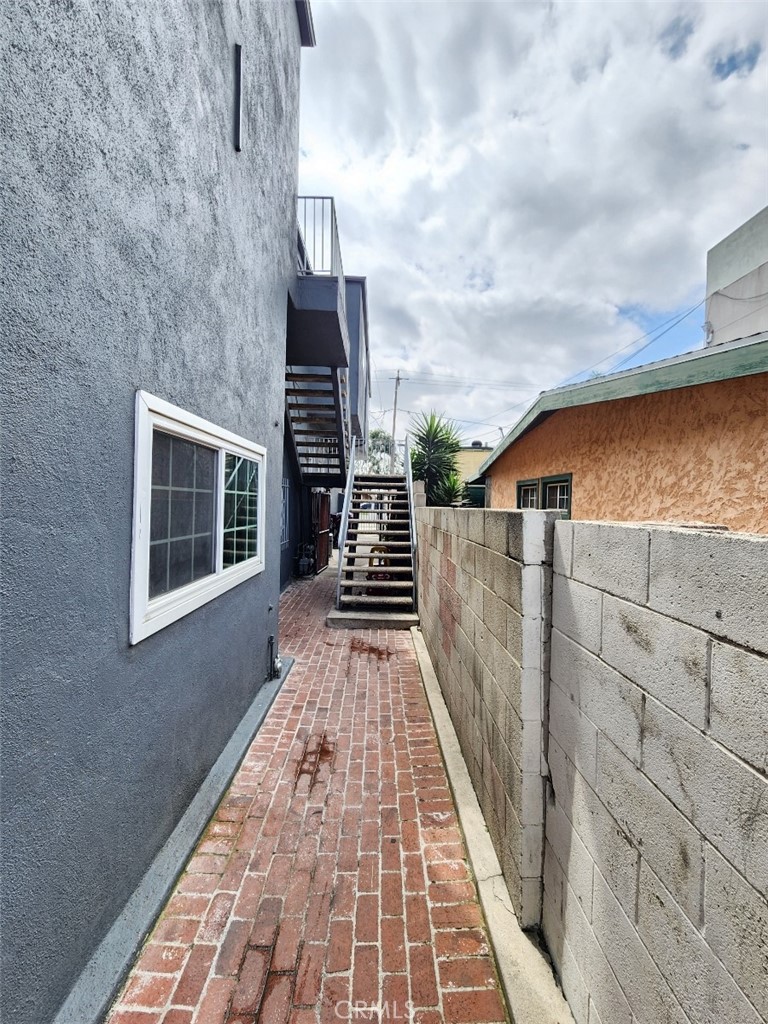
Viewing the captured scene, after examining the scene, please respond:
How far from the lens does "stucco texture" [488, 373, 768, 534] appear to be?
9.61 ft

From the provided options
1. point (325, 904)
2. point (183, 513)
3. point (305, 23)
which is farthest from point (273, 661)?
point (305, 23)

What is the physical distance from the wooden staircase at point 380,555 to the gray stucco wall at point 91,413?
13.6ft

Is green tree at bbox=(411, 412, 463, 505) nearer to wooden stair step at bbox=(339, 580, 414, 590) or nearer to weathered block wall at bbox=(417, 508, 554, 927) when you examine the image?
wooden stair step at bbox=(339, 580, 414, 590)

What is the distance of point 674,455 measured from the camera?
3.55 meters

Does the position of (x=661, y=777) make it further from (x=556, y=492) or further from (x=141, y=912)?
(x=556, y=492)

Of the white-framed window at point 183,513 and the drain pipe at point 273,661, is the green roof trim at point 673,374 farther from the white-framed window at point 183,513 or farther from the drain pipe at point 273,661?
the drain pipe at point 273,661

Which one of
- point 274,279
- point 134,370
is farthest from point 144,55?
point 274,279

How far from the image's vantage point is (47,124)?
136 centimetres

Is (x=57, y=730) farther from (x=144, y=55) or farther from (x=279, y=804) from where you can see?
(x=144, y=55)

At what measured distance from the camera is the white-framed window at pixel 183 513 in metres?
1.96

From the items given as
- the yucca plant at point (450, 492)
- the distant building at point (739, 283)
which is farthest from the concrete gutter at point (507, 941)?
the yucca plant at point (450, 492)

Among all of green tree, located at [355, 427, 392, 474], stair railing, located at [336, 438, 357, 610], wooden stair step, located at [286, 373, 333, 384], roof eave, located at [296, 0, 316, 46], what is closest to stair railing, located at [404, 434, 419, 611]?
stair railing, located at [336, 438, 357, 610]

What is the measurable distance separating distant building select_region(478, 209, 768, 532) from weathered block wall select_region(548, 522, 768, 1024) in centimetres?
79

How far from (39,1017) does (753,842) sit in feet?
7.31
